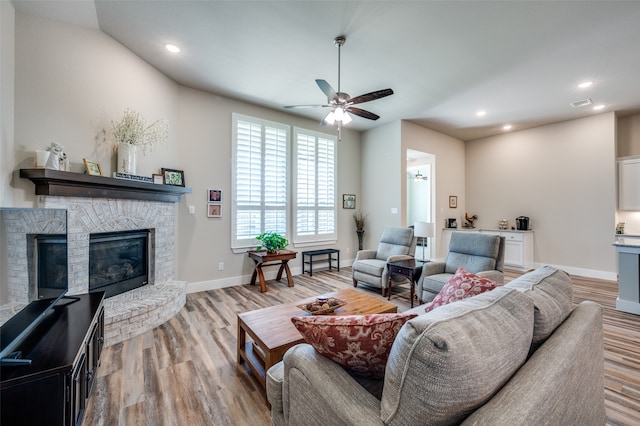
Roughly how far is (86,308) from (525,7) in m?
4.46

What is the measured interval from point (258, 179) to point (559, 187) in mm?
5990

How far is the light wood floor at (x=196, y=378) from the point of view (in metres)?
1.66

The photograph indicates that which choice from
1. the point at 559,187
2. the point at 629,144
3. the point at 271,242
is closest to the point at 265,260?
the point at 271,242

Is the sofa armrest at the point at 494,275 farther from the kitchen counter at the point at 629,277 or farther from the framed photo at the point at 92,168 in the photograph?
the framed photo at the point at 92,168

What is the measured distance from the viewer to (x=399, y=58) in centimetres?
325

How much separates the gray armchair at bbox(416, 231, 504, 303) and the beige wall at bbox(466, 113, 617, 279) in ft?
11.3

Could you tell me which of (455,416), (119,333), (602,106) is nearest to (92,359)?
(119,333)

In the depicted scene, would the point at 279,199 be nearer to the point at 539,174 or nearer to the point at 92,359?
the point at 92,359

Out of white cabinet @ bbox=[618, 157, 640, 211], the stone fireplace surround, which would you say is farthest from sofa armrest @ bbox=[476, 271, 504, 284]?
white cabinet @ bbox=[618, 157, 640, 211]

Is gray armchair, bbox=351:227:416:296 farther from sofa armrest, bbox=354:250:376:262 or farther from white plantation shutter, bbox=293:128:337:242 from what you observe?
white plantation shutter, bbox=293:128:337:242

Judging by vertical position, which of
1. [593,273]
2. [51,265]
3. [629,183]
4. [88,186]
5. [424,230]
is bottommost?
[593,273]

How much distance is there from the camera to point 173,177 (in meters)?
3.73

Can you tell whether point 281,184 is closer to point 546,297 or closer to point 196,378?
point 196,378

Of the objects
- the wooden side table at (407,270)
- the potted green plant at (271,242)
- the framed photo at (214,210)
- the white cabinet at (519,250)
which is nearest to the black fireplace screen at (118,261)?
the framed photo at (214,210)
